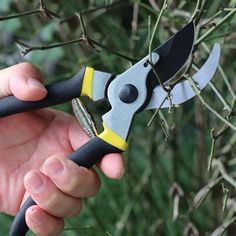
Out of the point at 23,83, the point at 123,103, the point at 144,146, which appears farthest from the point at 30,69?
the point at 144,146

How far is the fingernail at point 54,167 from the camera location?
41.2 inches

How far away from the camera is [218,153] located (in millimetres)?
1563

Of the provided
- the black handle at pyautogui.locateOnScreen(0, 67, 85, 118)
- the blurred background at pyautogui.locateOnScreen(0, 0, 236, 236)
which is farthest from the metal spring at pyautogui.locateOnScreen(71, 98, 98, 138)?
the blurred background at pyautogui.locateOnScreen(0, 0, 236, 236)

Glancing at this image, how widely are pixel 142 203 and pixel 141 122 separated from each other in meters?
0.22

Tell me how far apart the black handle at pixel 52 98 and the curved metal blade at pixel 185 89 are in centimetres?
11

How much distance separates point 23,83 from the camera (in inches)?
43.4

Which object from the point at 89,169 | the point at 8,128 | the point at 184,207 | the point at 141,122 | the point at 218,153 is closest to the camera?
the point at 89,169

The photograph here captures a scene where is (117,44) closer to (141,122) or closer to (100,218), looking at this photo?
(141,122)

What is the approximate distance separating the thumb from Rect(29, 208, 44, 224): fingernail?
16 cm

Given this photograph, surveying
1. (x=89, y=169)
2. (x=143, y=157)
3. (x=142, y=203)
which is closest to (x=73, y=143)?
(x=89, y=169)

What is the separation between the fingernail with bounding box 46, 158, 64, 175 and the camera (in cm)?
105

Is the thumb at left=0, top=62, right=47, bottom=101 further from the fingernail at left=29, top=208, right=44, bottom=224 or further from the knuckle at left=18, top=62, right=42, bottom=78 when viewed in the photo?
the fingernail at left=29, top=208, right=44, bottom=224

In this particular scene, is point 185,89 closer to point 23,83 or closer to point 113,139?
point 113,139

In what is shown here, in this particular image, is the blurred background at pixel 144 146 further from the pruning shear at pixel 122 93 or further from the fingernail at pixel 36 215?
the fingernail at pixel 36 215
